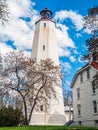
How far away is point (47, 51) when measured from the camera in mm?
44406

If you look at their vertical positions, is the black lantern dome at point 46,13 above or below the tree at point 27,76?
above

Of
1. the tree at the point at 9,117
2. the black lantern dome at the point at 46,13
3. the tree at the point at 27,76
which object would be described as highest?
the black lantern dome at the point at 46,13

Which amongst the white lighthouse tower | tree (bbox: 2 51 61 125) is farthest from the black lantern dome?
tree (bbox: 2 51 61 125)

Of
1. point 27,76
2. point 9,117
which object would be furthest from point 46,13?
point 9,117

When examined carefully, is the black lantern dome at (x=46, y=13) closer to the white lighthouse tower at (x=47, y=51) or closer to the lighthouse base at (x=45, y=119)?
the white lighthouse tower at (x=47, y=51)

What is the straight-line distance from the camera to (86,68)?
38.5m

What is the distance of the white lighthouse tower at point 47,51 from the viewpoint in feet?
135

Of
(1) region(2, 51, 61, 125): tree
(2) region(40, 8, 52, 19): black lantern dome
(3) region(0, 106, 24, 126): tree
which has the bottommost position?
(3) region(0, 106, 24, 126): tree

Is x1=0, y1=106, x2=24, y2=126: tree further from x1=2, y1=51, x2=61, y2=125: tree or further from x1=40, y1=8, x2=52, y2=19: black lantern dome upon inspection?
x1=40, y1=8, x2=52, y2=19: black lantern dome

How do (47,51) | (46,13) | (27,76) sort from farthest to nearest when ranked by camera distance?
(46,13)
(47,51)
(27,76)

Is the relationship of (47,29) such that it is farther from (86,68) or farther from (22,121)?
(22,121)

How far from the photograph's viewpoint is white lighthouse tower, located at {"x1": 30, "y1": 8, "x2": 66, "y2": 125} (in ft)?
135

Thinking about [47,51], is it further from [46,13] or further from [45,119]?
[45,119]

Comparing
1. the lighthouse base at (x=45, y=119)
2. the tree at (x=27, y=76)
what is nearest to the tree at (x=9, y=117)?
the tree at (x=27, y=76)
